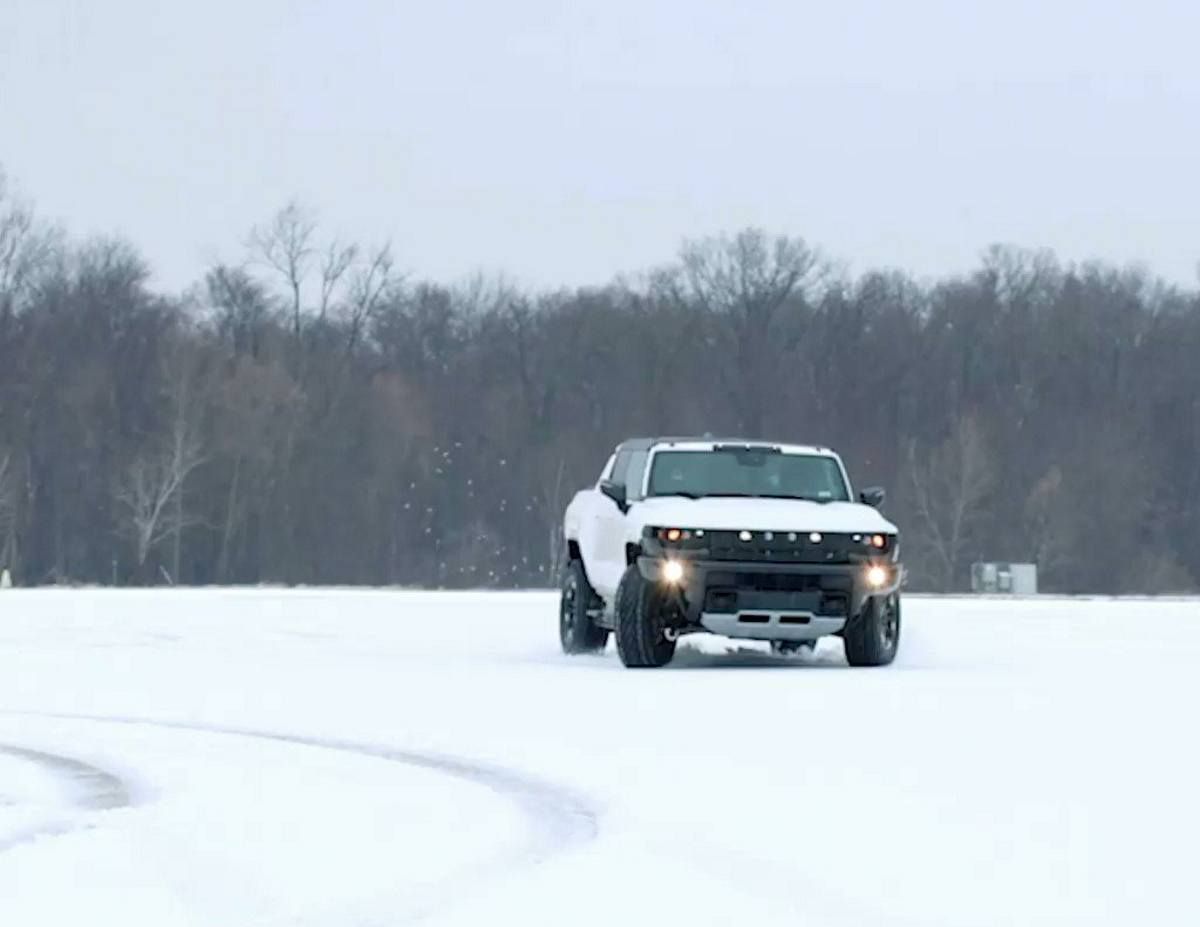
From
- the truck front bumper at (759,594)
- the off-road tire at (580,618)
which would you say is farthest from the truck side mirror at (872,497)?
the off-road tire at (580,618)

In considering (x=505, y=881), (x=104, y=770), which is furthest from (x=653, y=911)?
(x=104, y=770)

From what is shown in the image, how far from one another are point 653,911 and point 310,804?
274 cm

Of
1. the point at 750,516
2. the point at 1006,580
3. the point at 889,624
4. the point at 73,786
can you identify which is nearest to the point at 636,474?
the point at 750,516

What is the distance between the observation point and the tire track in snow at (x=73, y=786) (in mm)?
8641

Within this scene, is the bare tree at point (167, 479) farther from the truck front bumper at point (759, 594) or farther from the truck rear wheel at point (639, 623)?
the truck front bumper at point (759, 594)

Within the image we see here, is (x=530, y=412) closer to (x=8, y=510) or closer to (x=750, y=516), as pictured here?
(x=8, y=510)

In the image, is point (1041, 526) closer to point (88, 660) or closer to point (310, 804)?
point (88, 660)

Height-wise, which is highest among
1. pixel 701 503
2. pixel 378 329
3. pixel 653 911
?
pixel 378 329

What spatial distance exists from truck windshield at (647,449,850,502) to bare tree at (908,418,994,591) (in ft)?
187

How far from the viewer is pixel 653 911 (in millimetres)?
7027

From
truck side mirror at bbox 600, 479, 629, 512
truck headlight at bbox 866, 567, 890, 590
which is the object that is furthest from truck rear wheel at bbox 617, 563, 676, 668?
truck headlight at bbox 866, 567, 890, 590

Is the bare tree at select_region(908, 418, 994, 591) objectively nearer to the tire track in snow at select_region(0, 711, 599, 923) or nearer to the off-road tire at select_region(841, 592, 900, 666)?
the off-road tire at select_region(841, 592, 900, 666)

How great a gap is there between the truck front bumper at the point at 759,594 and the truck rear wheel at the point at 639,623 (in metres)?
0.12

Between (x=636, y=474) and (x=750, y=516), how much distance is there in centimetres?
212
